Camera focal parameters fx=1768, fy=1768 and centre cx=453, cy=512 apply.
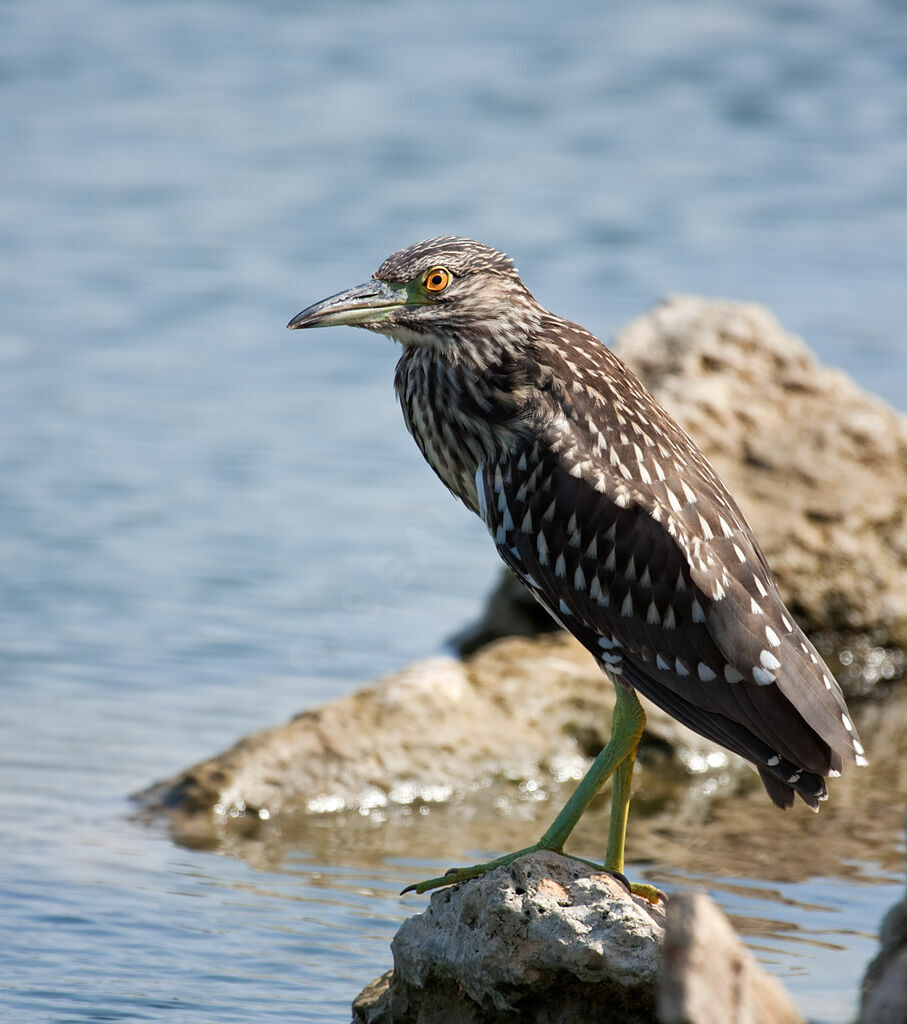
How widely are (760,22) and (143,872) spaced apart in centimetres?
2404

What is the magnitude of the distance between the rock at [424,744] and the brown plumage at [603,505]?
229 cm

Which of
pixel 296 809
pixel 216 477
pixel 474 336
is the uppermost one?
pixel 216 477

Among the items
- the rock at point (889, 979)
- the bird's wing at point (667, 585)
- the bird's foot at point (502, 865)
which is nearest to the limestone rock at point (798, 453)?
the bird's wing at point (667, 585)

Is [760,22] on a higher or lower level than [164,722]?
higher

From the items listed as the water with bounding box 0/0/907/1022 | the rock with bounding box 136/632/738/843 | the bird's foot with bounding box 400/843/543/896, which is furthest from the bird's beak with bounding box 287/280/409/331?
the rock with bounding box 136/632/738/843

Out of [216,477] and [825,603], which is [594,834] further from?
[216,477]

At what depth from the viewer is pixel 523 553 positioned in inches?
245

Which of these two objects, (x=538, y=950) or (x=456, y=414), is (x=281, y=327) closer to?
(x=456, y=414)

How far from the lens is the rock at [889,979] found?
3912mm

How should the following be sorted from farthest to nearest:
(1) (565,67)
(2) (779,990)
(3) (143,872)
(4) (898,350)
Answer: (1) (565,67), (4) (898,350), (3) (143,872), (2) (779,990)

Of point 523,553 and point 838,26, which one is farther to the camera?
point 838,26

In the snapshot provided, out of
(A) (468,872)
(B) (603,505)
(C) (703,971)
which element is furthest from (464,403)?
(C) (703,971)

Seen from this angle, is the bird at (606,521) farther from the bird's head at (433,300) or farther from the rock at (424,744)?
the rock at (424,744)

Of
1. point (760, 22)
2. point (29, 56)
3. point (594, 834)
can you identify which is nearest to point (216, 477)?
point (594, 834)
